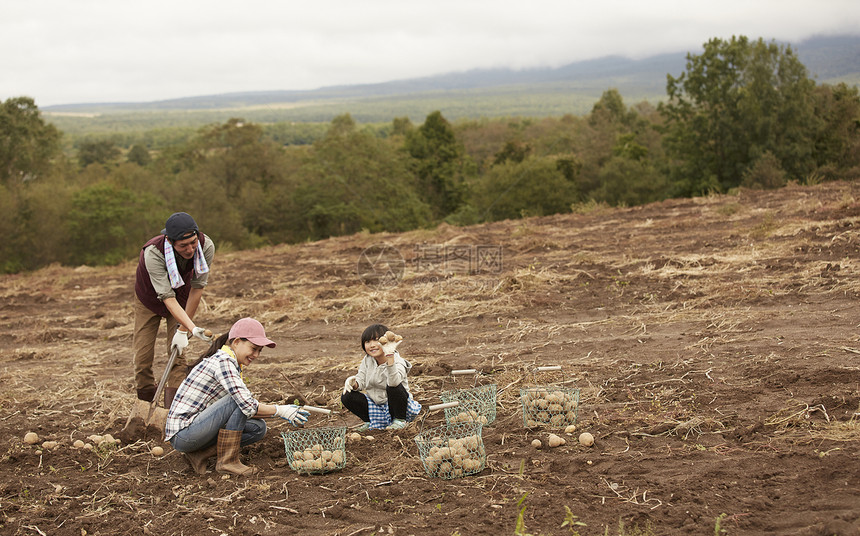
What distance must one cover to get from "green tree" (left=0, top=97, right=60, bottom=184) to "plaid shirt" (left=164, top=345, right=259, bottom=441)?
28214mm

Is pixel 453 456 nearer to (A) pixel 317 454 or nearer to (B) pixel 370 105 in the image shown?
(A) pixel 317 454

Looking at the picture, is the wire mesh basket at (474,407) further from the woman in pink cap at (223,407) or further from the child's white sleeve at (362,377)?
the woman in pink cap at (223,407)

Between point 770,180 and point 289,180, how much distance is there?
2234cm

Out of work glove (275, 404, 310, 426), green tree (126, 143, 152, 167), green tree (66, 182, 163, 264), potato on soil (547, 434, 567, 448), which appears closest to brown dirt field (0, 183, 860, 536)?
potato on soil (547, 434, 567, 448)

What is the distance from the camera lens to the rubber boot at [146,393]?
542cm

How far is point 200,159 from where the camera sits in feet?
115

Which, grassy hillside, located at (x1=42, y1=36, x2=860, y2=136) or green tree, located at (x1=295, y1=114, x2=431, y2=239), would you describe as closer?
green tree, located at (x1=295, y1=114, x2=431, y2=239)

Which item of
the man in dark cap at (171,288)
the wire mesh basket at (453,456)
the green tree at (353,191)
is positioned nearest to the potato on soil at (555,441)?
the wire mesh basket at (453,456)

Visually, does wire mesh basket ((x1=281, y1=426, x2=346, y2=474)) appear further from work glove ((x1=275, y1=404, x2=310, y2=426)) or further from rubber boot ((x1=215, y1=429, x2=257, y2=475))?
rubber boot ((x1=215, y1=429, x2=257, y2=475))

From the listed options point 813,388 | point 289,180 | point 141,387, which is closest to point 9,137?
point 289,180

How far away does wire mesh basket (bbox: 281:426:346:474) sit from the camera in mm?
4148

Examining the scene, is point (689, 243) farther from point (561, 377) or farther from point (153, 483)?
point (153, 483)

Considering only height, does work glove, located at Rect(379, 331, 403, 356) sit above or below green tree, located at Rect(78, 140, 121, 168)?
below

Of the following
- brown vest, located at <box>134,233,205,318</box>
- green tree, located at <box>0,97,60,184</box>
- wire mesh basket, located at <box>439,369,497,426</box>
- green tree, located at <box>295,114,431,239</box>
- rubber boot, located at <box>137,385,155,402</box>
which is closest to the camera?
wire mesh basket, located at <box>439,369,497,426</box>
